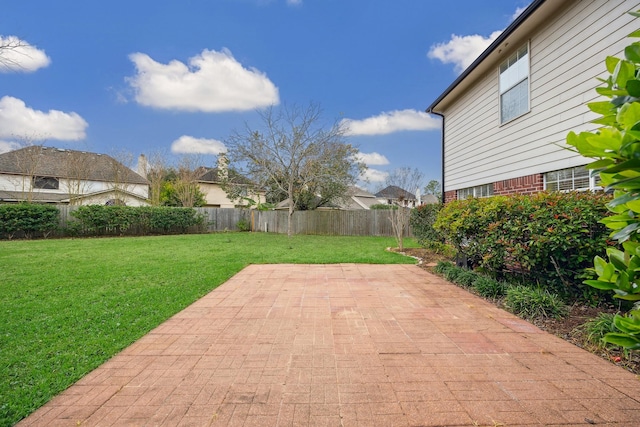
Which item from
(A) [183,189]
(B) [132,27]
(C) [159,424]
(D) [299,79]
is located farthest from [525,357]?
(A) [183,189]

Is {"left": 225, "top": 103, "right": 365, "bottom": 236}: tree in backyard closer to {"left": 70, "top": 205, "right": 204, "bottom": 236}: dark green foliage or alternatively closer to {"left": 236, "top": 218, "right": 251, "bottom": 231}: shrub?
{"left": 236, "top": 218, "right": 251, "bottom": 231}: shrub

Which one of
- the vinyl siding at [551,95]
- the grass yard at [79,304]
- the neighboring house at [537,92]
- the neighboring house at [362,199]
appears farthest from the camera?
the neighboring house at [362,199]

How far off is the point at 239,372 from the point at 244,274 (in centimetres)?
422

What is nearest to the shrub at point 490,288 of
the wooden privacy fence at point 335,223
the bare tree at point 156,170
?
the wooden privacy fence at point 335,223

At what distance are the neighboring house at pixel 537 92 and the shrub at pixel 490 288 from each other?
2.17 metres

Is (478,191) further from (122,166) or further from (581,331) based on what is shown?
(122,166)

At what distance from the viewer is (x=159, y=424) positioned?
197 centimetres

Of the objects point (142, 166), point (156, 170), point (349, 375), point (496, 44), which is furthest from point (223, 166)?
point (349, 375)

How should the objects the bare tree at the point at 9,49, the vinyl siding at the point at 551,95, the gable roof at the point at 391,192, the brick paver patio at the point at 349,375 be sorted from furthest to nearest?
1. the gable roof at the point at 391,192
2. the bare tree at the point at 9,49
3. the vinyl siding at the point at 551,95
4. the brick paver patio at the point at 349,375

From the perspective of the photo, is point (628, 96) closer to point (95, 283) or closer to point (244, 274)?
point (244, 274)

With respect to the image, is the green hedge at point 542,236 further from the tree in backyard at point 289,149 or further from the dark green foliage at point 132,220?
the dark green foliage at point 132,220

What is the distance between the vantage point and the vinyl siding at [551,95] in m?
4.59

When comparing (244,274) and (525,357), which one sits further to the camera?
(244,274)

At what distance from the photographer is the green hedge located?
3.70m
